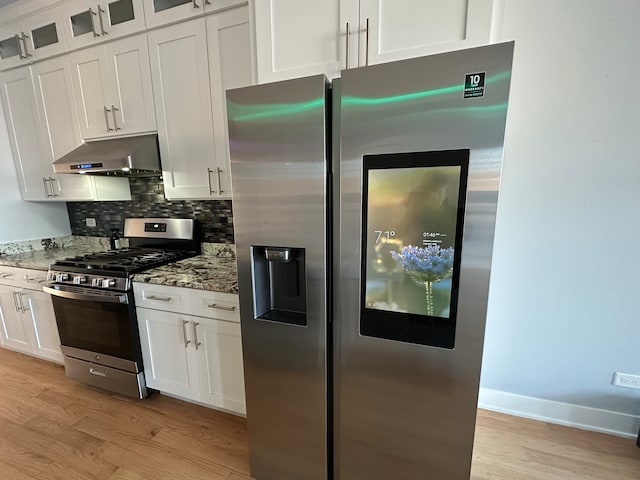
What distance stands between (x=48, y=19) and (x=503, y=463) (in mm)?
4247

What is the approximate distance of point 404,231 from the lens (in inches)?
39.5

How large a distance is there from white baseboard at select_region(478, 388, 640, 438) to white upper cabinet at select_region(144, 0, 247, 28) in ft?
9.63

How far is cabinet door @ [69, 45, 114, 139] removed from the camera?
2.12 meters

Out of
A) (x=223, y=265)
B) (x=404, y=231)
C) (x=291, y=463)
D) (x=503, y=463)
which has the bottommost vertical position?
(x=503, y=463)

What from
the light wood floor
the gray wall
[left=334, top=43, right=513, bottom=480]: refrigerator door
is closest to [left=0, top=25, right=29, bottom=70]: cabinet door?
the light wood floor

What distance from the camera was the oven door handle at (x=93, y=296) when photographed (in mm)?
1828

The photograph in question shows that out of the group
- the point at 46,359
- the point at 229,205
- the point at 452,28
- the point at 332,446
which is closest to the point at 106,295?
the point at 229,205

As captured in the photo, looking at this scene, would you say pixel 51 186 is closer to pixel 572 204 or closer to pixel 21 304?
pixel 21 304

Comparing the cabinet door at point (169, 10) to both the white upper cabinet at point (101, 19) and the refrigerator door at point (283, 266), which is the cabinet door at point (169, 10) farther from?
the refrigerator door at point (283, 266)

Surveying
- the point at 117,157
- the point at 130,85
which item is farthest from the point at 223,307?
the point at 130,85

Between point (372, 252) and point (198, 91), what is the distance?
166 cm

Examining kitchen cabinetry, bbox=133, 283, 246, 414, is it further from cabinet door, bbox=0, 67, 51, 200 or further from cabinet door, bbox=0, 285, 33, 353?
cabinet door, bbox=0, 67, 51, 200

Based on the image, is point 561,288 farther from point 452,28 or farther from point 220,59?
point 220,59

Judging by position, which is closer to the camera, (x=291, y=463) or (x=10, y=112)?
(x=291, y=463)
